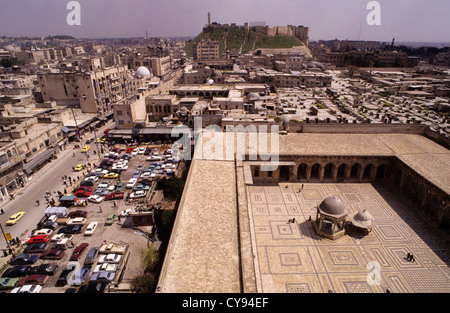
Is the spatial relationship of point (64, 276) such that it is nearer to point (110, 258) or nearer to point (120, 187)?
point (110, 258)

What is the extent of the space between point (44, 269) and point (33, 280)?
47.7 inches

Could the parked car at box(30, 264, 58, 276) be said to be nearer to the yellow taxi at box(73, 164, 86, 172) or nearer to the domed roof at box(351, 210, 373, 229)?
the yellow taxi at box(73, 164, 86, 172)

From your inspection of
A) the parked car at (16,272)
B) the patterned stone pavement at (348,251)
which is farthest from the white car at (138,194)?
the patterned stone pavement at (348,251)

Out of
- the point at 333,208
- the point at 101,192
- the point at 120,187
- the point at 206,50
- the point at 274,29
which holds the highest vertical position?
the point at 274,29

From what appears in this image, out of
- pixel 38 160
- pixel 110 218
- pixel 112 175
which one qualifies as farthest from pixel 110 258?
pixel 38 160

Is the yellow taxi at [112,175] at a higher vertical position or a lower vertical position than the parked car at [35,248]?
higher

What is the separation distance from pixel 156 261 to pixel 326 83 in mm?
81365

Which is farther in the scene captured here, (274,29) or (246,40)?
(274,29)

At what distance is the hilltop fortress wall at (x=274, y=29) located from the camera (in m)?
160

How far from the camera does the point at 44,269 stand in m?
24.1

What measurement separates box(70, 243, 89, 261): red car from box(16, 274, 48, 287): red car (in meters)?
2.56

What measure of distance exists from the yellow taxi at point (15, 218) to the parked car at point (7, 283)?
872 centimetres

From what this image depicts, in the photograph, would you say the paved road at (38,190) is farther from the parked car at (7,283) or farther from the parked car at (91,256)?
the parked car at (91,256)

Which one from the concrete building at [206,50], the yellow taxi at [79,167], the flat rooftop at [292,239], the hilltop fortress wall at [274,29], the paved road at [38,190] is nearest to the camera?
the flat rooftop at [292,239]
